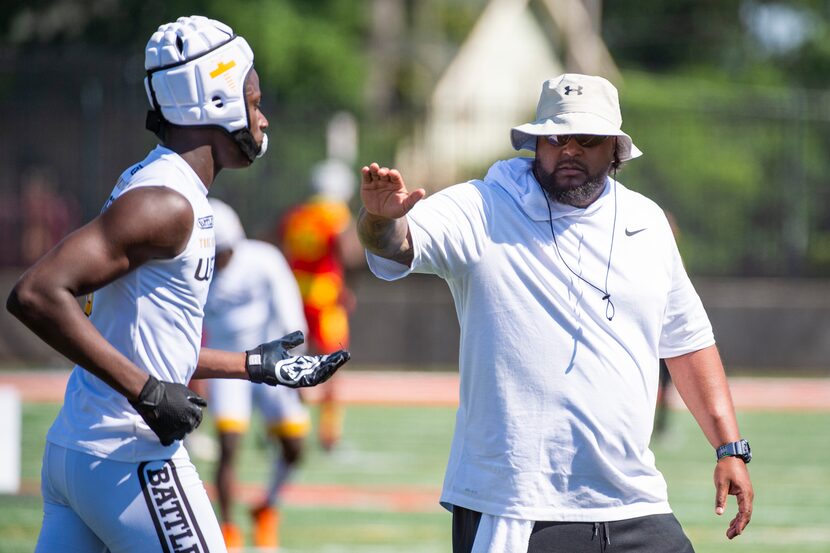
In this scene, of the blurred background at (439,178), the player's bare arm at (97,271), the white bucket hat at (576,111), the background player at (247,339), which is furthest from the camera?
the blurred background at (439,178)

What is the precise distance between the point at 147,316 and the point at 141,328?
37mm

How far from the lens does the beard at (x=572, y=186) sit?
4.57 meters

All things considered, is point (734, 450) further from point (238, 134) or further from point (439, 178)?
point (439, 178)

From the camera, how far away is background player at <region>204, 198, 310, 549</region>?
8922 millimetres

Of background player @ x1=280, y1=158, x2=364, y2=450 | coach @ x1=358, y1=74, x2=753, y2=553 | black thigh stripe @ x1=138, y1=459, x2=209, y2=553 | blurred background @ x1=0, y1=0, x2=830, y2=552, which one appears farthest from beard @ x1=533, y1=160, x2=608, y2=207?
blurred background @ x1=0, y1=0, x2=830, y2=552

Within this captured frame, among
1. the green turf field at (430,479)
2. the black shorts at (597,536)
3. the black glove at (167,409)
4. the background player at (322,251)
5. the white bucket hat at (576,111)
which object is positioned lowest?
the green turf field at (430,479)

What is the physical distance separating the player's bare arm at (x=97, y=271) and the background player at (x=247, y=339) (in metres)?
4.85

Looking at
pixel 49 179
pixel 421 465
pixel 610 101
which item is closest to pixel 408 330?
pixel 49 179

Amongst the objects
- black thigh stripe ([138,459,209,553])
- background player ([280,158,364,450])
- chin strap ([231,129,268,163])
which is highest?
chin strap ([231,129,268,163])

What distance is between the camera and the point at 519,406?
448 centimetres

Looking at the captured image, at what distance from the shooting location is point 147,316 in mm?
4070

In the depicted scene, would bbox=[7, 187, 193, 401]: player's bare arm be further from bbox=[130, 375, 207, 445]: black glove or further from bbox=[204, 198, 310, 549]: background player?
bbox=[204, 198, 310, 549]: background player

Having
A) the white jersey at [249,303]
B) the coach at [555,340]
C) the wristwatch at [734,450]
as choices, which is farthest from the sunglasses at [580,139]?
the white jersey at [249,303]

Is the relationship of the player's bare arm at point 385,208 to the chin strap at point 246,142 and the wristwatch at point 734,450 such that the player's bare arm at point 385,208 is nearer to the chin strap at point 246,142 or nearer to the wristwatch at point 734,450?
the chin strap at point 246,142
